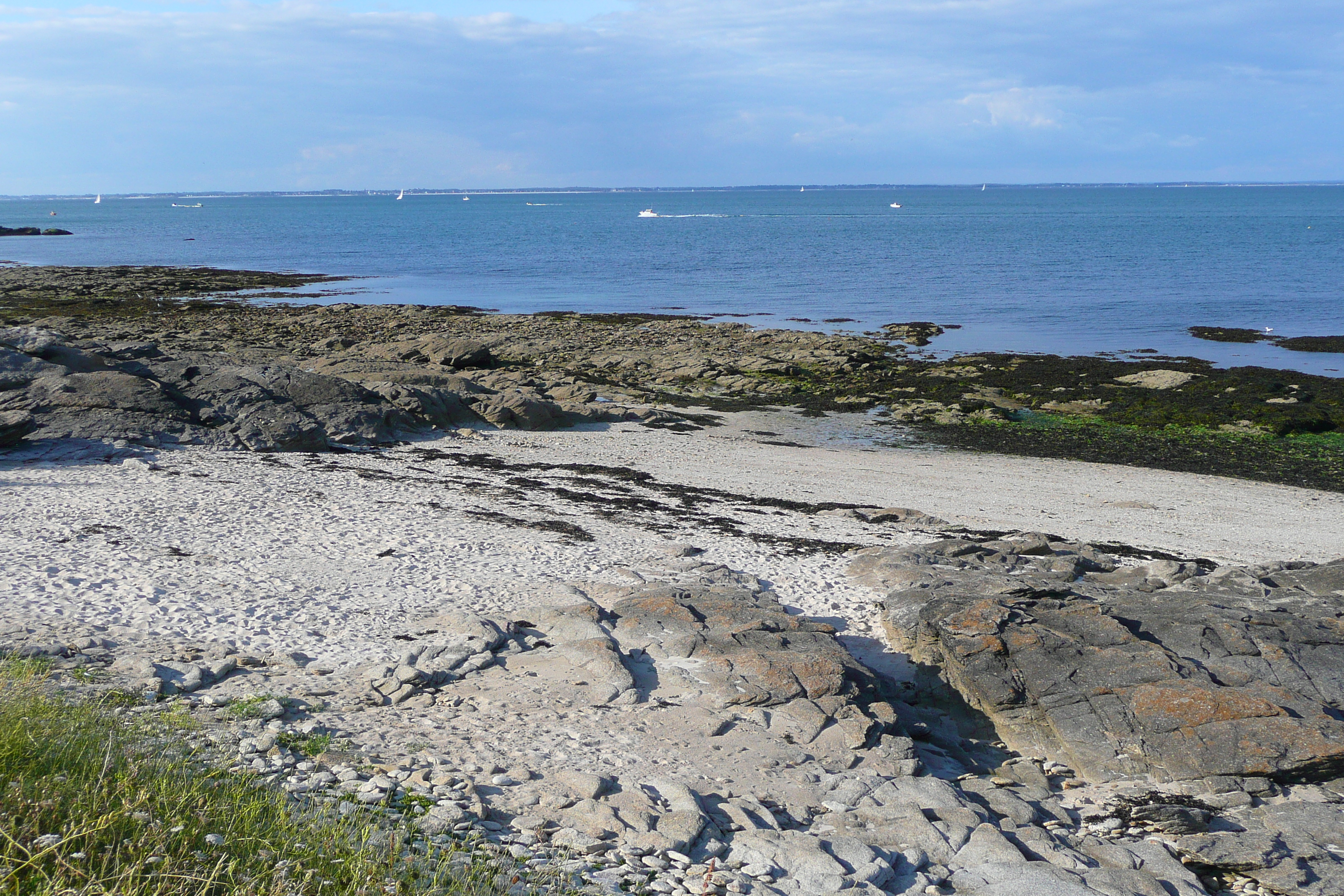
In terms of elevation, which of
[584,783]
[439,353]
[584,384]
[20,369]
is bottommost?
[584,783]

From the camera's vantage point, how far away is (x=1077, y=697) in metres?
8.48

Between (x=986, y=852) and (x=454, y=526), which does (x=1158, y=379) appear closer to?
(x=454, y=526)

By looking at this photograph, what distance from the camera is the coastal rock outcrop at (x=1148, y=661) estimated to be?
25.4ft

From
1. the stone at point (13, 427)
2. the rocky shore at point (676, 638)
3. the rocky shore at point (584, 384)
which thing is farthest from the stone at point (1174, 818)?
the stone at point (13, 427)

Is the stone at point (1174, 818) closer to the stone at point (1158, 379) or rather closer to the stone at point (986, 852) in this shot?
the stone at point (986, 852)

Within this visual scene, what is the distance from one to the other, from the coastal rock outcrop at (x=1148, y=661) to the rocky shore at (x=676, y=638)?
3 centimetres

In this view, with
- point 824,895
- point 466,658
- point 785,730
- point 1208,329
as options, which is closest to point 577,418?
point 466,658

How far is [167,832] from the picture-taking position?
4582 millimetres

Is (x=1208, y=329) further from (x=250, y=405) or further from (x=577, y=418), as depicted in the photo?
(x=250, y=405)

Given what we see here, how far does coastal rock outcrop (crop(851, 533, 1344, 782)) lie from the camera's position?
7742 millimetres

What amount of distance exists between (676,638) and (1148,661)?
457 cm

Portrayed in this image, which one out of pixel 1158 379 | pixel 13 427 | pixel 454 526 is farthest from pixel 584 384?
pixel 1158 379

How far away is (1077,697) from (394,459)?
1329 cm

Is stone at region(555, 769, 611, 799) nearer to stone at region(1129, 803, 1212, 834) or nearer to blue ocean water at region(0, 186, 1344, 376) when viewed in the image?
stone at region(1129, 803, 1212, 834)
